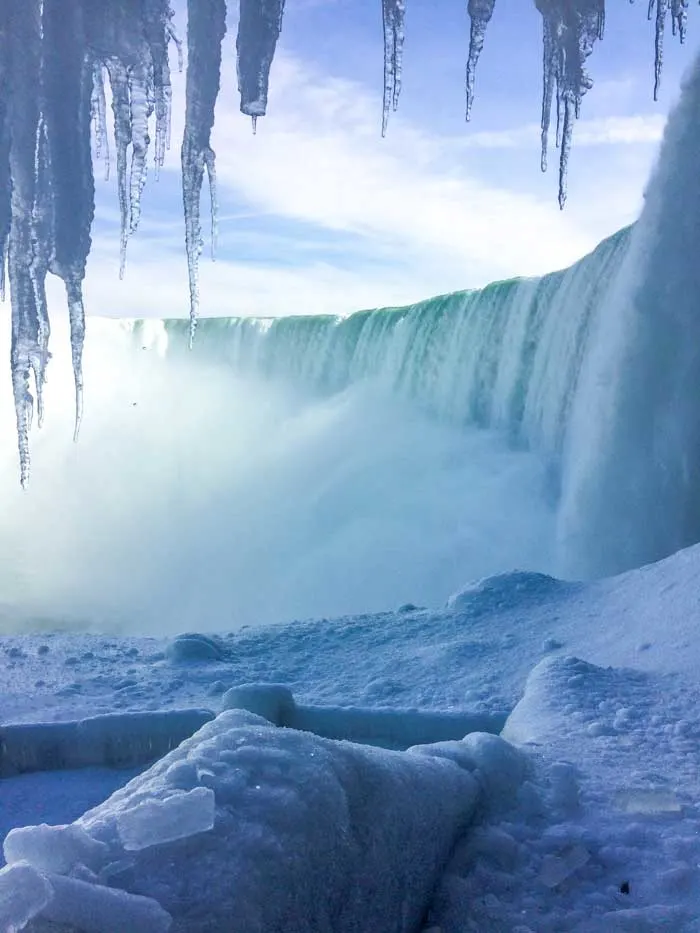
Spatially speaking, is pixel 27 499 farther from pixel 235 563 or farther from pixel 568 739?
pixel 568 739

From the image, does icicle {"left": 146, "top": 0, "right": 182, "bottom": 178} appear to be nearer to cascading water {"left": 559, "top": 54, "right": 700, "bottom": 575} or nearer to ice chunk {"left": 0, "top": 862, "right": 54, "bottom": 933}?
cascading water {"left": 559, "top": 54, "right": 700, "bottom": 575}

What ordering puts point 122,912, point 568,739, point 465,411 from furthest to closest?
1. point 465,411
2. point 568,739
3. point 122,912

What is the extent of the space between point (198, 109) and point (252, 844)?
17.6ft

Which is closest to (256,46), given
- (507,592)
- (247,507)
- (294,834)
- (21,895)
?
(507,592)

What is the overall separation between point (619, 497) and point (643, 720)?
4159 mm

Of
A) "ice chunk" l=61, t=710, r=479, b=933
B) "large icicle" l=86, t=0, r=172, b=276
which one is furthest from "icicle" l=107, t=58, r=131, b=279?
"ice chunk" l=61, t=710, r=479, b=933

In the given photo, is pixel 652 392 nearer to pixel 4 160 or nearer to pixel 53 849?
pixel 4 160

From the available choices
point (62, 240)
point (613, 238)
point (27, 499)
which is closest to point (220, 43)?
point (62, 240)

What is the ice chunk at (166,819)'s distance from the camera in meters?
1.19

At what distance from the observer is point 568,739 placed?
2305 millimetres

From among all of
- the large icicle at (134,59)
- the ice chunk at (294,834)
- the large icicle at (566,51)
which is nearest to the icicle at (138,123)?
the large icicle at (134,59)

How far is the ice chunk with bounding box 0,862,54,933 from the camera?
0.99 meters

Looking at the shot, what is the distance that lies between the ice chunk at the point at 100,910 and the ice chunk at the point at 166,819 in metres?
0.11

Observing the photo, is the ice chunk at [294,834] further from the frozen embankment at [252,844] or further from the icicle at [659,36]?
the icicle at [659,36]
